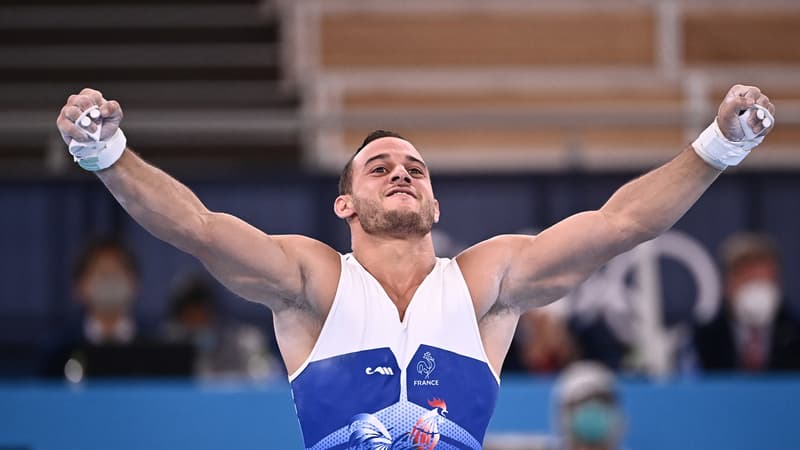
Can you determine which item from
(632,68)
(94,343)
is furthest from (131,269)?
(632,68)

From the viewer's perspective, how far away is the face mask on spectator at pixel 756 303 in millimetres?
7918

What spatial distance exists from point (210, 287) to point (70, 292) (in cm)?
91

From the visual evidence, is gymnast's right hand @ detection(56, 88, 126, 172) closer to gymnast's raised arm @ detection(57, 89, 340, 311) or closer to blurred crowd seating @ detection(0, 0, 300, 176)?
gymnast's raised arm @ detection(57, 89, 340, 311)

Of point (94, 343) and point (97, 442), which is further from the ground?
point (94, 343)

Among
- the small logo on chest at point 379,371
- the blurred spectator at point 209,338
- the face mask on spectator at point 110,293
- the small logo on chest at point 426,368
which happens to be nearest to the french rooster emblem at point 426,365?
the small logo on chest at point 426,368

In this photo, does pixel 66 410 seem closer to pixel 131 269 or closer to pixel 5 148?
pixel 131 269

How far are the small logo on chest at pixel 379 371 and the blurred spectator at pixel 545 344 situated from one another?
129 inches

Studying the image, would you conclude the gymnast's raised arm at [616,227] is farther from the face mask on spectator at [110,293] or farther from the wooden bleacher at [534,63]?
the wooden bleacher at [534,63]

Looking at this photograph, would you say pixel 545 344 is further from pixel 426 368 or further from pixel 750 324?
pixel 426 368

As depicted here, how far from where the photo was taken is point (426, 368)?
468cm

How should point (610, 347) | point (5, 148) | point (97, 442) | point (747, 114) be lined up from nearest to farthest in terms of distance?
point (747, 114) → point (97, 442) → point (610, 347) → point (5, 148)

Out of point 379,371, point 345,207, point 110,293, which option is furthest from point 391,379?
point 110,293

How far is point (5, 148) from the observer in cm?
1144

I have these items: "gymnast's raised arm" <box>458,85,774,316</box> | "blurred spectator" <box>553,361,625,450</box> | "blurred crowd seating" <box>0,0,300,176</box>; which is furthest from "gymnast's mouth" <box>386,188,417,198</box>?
"blurred crowd seating" <box>0,0,300,176</box>
